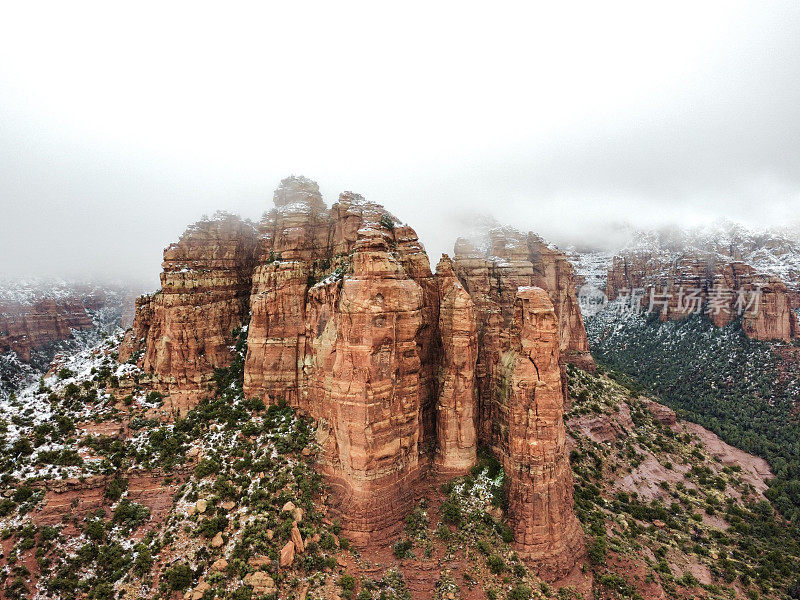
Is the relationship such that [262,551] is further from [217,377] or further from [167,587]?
[217,377]

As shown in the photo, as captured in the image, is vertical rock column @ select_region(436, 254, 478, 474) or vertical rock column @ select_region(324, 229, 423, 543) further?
vertical rock column @ select_region(436, 254, 478, 474)

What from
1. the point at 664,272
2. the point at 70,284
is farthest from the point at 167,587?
the point at 664,272

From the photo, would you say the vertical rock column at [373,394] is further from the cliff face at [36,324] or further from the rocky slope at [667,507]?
the cliff face at [36,324]

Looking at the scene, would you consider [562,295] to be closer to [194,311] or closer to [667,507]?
[667,507]

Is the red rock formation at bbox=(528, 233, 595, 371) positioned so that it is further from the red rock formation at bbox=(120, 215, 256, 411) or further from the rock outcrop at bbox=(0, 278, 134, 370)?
the rock outcrop at bbox=(0, 278, 134, 370)

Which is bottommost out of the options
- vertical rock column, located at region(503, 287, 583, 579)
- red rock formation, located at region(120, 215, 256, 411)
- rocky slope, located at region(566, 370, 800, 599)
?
rocky slope, located at region(566, 370, 800, 599)

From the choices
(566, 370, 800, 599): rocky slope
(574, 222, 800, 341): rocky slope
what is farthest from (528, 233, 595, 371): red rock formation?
(574, 222, 800, 341): rocky slope
